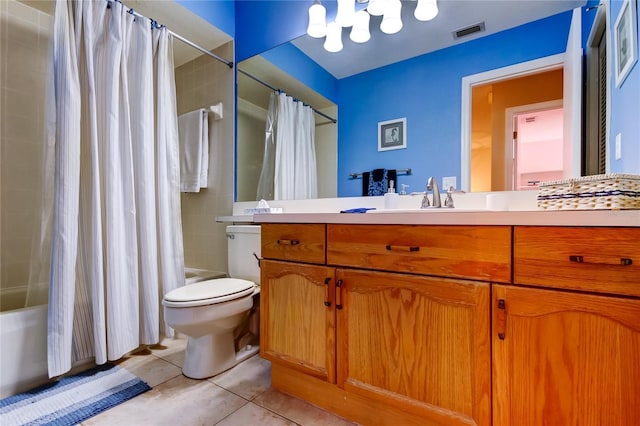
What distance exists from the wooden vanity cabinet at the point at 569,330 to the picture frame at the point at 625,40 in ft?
2.04

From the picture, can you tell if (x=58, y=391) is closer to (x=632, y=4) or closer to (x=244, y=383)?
(x=244, y=383)

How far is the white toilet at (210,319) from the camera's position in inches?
52.1

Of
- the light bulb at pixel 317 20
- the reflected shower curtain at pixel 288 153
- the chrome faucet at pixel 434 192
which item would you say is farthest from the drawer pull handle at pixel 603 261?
the light bulb at pixel 317 20

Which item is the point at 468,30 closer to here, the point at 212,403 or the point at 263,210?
the point at 263,210

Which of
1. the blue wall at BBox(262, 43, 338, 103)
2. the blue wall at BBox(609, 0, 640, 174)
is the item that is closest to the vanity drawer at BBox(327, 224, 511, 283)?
the blue wall at BBox(609, 0, 640, 174)

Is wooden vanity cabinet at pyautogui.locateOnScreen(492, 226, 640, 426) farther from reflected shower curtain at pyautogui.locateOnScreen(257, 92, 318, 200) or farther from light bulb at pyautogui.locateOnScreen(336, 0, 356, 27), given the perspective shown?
light bulb at pyautogui.locateOnScreen(336, 0, 356, 27)

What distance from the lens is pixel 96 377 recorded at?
1.43 meters

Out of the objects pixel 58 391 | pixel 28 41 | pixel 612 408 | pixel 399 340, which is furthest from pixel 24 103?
pixel 612 408

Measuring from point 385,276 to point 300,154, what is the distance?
3.86 feet

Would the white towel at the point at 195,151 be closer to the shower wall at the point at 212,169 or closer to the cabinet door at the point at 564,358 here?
the shower wall at the point at 212,169

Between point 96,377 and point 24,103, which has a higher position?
point 24,103

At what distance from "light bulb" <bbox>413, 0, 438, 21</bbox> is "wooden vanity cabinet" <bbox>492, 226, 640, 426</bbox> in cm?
127

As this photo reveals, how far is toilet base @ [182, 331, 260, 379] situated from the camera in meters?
1.45

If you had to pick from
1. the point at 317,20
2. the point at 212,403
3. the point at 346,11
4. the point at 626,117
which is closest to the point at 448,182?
the point at 626,117
